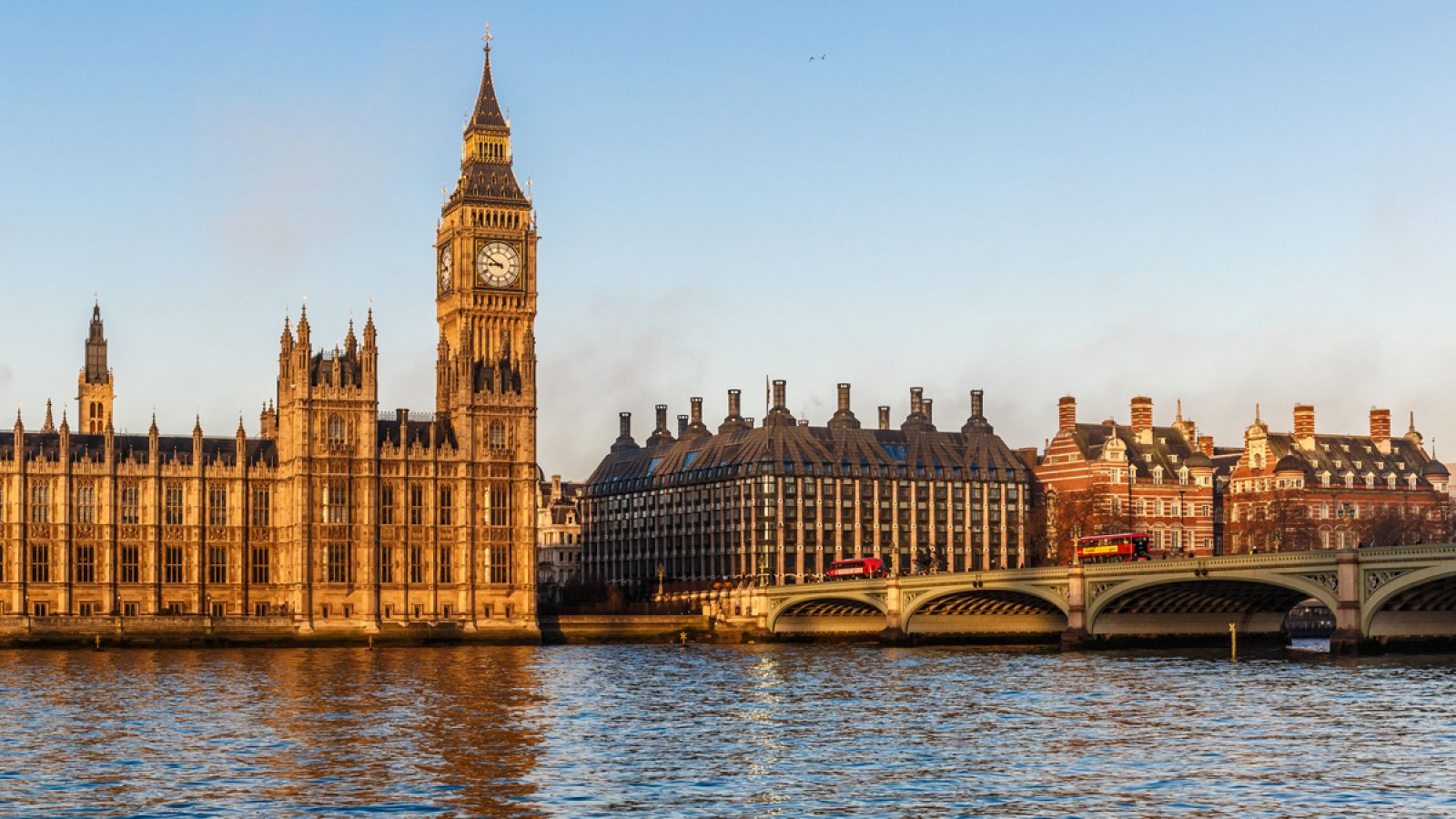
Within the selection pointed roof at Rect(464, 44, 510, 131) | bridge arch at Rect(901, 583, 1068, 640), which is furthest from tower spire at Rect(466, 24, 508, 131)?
bridge arch at Rect(901, 583, 1068, 640)

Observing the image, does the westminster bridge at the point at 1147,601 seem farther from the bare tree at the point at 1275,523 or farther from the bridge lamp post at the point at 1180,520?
the bridge lamp post at the point at 1180,520

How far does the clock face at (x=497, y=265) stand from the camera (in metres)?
168

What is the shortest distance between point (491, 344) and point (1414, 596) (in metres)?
81.4

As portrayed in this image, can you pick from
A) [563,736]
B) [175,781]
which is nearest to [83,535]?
[563,736]

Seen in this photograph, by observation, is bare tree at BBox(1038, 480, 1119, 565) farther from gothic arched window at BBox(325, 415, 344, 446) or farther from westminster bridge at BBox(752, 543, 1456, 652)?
gothic arched window at BBox(325, 415, 344, 446)

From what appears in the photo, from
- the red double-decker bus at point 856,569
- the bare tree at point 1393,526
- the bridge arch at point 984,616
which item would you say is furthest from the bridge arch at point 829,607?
the bare tree at point 1393,526

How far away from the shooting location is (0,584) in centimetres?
14488

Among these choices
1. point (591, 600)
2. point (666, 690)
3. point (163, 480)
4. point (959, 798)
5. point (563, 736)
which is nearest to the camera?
point (959, 798)

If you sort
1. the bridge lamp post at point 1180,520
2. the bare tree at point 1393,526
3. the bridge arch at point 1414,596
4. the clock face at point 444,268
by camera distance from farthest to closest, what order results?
the bridge lamp post at point 1180,520
the bare tree at point 1393,526
the clock face at point 444,268
the bridge arch at point 1414,596

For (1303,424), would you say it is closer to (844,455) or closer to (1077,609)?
(844,455)

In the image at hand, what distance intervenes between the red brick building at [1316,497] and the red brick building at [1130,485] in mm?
3925

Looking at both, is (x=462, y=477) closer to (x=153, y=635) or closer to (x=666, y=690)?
(x=153, y=635)

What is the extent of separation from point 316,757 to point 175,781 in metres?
6.21

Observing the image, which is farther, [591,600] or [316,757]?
[591,600]
